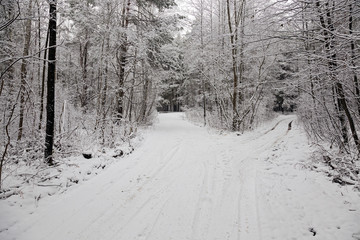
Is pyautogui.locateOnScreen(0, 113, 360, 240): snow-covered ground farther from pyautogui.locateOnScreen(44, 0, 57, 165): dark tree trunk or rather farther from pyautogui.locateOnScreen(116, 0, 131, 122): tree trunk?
pyautogui.locateOnScreen(116, 0, 131, 122): tree trunk

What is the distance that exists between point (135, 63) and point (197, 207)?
828 cm

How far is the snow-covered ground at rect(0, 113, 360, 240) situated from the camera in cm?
249

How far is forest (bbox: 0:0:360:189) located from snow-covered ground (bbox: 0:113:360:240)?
125 cm

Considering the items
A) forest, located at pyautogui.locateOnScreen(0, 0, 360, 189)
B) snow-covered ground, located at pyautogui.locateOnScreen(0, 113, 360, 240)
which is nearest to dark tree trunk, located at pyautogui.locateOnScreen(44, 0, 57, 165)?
forest, located at pyautogui.locateOnScreen(0, 0, 360, 189)

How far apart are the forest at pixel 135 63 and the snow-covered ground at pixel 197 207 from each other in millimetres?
1253

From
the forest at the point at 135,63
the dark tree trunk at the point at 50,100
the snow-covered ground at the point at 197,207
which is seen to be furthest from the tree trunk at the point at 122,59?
the snow-covered ground at the point at 197,207

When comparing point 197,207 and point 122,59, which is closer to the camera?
point 197,207

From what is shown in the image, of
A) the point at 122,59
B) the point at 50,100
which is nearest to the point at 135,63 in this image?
the point at 122,59

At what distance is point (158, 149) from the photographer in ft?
23.0

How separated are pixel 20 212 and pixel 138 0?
1037 centimetres

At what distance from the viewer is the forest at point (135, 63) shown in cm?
321

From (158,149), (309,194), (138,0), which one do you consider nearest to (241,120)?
(158,149)

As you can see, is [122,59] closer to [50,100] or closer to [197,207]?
[50,100]

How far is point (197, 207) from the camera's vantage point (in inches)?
120
